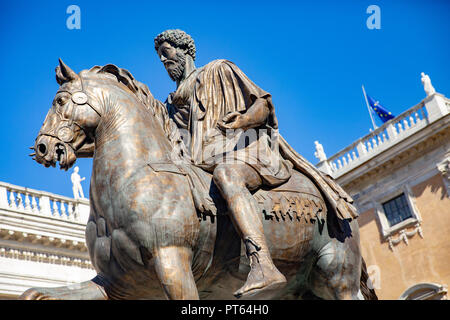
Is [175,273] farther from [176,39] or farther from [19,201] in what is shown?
[19,201]

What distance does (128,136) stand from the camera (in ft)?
12.4

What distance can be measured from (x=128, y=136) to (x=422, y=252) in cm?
2169

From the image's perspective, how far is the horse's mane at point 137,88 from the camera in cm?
417

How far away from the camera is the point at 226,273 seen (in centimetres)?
385

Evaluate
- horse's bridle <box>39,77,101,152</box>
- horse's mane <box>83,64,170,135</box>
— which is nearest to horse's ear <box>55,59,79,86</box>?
horse's bridle <box>39,77,101,152</box>

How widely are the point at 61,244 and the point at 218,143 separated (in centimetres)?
1433

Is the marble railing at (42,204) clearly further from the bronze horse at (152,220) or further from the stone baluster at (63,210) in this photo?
the bronze horse at (152,220)

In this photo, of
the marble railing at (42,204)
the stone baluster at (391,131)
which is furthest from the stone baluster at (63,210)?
the stone baluster at (391,131)

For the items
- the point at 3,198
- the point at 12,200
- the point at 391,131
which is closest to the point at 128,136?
the point at 3,198

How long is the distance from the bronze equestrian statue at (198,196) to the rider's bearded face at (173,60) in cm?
5

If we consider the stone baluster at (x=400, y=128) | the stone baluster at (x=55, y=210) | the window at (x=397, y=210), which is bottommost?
the stone baluster at (x=55, y=210)

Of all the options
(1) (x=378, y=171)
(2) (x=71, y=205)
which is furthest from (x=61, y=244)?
(1) (x=378, y=171)
